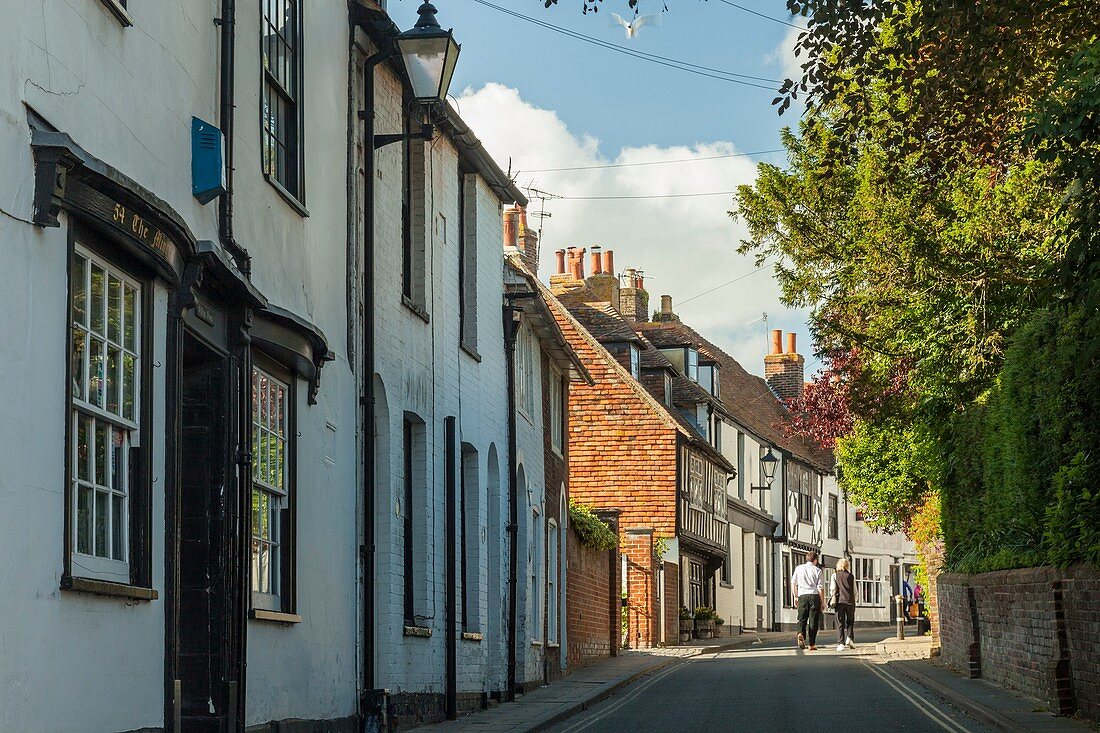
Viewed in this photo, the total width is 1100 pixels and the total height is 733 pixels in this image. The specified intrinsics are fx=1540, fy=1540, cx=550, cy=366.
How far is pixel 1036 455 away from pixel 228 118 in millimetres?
10072

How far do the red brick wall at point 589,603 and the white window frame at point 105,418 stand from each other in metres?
18.3

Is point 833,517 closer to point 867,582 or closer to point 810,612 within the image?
point 867,582

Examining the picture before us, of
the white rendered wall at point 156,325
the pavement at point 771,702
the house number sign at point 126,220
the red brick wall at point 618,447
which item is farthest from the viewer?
the red brick wall at point 618,447

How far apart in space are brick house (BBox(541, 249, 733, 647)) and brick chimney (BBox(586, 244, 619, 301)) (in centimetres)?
98

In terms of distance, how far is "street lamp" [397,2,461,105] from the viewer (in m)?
13.3

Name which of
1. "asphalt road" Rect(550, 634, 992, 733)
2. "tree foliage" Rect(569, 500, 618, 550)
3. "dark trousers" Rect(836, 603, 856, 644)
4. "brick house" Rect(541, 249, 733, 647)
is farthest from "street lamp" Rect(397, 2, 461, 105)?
"brick house" Rect(541, 249, 733, 647)

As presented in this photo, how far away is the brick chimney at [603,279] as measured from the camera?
50312 mm

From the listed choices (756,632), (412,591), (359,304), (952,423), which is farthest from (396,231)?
(756,632)

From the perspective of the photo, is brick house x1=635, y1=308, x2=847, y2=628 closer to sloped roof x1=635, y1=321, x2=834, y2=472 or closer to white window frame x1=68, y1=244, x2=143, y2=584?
sloped roof x1=635, y1=321, x2=834, y2=472

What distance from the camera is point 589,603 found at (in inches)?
1133

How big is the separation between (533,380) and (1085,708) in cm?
1230

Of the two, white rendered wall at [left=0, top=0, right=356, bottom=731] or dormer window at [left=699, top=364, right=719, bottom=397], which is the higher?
dormer window at [left=699, top=364, right=719, bottom=397]

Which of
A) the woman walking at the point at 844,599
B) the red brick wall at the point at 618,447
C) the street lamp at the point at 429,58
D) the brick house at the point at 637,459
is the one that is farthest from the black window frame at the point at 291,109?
the red brick wall at the point at 618,447

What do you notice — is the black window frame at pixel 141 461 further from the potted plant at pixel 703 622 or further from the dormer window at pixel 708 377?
the dormer window at pixel 708 377
